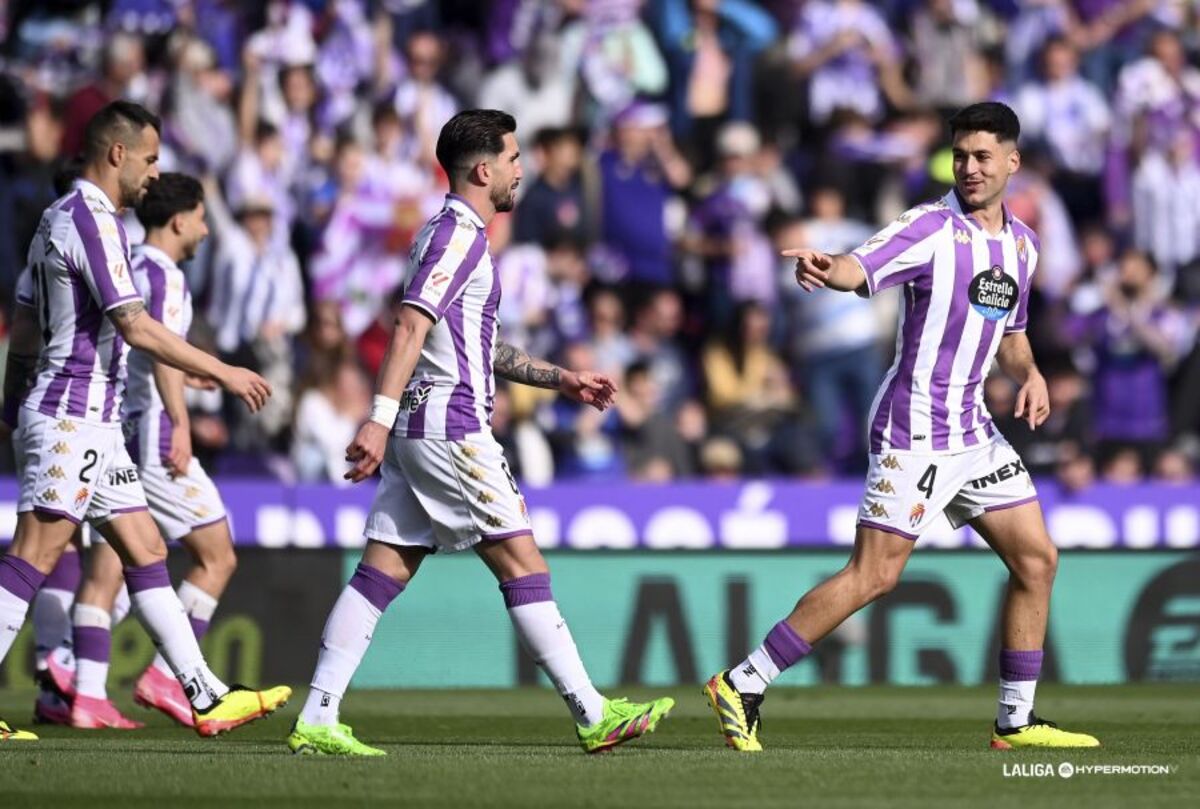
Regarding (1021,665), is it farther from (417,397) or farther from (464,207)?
(464,207)

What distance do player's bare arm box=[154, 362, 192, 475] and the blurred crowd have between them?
4.11 meters

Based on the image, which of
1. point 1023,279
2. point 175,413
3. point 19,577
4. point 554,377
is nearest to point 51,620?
point 175,413

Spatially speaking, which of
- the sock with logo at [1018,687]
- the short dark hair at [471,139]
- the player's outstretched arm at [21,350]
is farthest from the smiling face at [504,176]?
the sock with logo at [1018,687]

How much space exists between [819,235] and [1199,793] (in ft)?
33.2

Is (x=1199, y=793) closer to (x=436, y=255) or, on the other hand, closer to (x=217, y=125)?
(x=436, y=255)

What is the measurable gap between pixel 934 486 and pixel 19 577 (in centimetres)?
363

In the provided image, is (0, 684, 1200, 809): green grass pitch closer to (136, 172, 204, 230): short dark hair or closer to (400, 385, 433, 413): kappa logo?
(400, 385, 433, 413): kappa logo

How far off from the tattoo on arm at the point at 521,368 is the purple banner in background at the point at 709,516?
5.12 meters

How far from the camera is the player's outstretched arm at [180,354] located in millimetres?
8266

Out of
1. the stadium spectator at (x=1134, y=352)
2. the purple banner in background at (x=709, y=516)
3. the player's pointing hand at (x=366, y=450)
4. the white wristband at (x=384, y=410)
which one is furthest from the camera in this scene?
the stadium spectator at (x=1134, y=352)

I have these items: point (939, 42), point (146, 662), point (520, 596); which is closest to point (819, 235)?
point (939, 42)

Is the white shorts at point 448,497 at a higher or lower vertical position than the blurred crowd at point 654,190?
lower

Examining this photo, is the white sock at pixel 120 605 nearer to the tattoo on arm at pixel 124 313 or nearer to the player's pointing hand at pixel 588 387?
the tattoo on arm at pixel 124 313

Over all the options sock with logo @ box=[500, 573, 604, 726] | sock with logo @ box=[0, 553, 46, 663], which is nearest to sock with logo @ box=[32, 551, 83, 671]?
sock with logo @ box=[0, 553, 46, 663]
